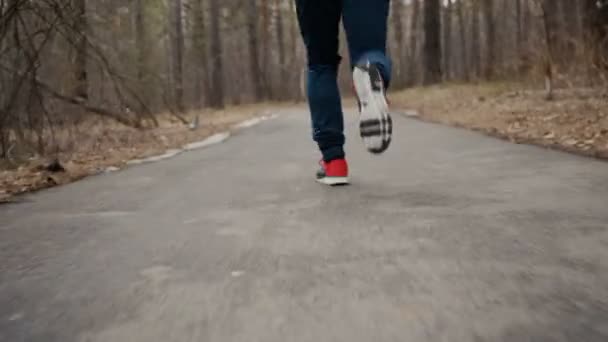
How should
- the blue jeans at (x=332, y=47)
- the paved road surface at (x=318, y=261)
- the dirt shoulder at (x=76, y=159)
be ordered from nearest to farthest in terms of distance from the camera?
the paved road surface at (x=318, y=261)
the blue jeans at (x=332, y=47)
the dirt shoulder at (x=76, y=159)

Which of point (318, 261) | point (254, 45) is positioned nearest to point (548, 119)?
point (318, 261)

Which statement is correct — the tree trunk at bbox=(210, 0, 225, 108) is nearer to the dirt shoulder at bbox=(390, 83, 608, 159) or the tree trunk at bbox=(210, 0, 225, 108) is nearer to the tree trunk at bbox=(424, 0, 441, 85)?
the tree trunk at bbox=(424, 0, 441, 85)

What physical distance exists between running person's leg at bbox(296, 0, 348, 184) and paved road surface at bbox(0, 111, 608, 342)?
0.23 metres

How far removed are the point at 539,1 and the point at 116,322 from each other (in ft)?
28.6

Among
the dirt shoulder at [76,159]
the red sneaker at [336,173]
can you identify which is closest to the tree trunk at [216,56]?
the dirt shoulder at [76,159]

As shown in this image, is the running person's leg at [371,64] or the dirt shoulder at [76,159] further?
the dirt shoulder at [76,159]

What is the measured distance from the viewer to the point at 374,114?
2.53 m

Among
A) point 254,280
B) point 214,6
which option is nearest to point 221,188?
point 254,280

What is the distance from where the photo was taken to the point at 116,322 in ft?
4.02

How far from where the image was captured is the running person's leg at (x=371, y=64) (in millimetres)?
2527

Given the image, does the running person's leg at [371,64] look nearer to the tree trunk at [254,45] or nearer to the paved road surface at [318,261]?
the paved road surface at [318,261]

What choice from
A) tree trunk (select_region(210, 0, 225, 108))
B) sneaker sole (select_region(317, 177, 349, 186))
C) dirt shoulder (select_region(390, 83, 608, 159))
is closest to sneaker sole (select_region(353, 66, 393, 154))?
sneaker sole (select_region(317, 177, 349, 186))

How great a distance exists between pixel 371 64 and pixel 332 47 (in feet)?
1.73

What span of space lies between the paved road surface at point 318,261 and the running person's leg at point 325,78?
0.76 feet
